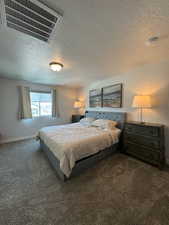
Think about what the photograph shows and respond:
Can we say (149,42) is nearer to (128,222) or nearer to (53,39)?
(53,39)

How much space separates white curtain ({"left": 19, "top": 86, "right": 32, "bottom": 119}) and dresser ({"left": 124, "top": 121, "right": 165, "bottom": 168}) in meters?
3.75

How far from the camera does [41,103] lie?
4.63m

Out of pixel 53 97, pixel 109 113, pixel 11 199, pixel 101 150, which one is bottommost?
pixel 11 199

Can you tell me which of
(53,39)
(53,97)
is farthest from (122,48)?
(53,97)

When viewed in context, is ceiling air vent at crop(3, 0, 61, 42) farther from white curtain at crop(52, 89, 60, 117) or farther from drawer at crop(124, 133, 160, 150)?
white curtain at crop(52, 89, 60, 117)

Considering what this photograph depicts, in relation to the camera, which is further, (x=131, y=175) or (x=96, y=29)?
(x=131, y=175)

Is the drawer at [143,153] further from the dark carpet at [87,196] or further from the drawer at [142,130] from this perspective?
the drawer at [142,130]

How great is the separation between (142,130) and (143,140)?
0.77 ft

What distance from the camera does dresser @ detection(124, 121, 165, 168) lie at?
2.17m

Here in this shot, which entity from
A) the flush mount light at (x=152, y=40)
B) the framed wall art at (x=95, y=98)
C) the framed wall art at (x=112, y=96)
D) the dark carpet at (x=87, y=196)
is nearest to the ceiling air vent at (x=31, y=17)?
the flush mount light at (x=152, y=40)

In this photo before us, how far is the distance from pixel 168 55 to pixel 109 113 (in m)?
2.10

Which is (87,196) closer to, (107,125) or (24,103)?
(107,125)

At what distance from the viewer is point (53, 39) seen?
1.57m

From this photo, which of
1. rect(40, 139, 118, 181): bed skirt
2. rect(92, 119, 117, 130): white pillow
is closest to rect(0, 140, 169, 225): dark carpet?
rect(40, 139, 118, 181): bed skirt
